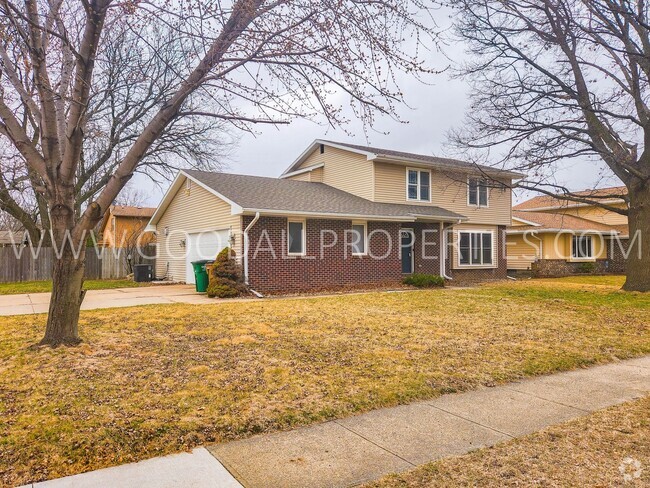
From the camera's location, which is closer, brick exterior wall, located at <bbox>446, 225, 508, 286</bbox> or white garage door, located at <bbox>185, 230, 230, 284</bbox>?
white garage door, located at <bbox>185, 230, 230, 284</bbox>

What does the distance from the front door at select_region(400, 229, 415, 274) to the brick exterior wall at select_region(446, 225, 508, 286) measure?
2.10m

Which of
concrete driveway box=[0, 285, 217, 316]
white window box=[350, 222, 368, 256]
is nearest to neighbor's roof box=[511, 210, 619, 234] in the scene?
white window box=[350, 222, 368, 256]

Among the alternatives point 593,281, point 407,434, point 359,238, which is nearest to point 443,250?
point 359,238

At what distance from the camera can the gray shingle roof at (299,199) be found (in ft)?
52.3

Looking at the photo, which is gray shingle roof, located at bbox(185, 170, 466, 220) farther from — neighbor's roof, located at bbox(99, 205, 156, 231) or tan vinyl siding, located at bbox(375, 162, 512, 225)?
neighbor's roof, located at bbox(99, 205, 156, 231)

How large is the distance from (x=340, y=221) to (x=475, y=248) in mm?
8716

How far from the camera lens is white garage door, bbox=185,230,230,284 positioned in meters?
16.7

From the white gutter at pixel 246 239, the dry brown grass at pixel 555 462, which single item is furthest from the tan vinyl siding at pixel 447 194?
the dry brown grass at pixel 555 462

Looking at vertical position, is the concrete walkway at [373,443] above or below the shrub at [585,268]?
below

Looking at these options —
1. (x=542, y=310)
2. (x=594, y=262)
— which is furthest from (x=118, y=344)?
(x=594, y=262)

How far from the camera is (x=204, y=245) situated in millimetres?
18031

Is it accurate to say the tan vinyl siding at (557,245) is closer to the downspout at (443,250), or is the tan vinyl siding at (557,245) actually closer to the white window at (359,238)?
the downspout at (443,250)

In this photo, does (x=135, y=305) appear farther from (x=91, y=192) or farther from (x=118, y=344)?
(x=91, y=192)

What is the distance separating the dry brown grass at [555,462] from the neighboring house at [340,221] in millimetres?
11739
